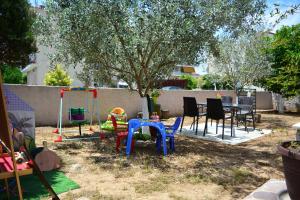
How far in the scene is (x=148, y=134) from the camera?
25.0ft

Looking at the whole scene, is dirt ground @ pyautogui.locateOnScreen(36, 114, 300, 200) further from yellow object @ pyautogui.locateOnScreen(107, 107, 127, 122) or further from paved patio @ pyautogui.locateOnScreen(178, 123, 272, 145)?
yellow object @ pyautogui.locateOnScreen(107, 107, 127, 122)

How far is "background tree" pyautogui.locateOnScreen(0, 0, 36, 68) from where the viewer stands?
7.04 m

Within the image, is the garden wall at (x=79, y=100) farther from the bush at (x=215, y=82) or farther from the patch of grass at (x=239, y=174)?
the patch of grass at (x=239, y=174)

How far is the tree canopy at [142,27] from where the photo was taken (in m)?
6.31

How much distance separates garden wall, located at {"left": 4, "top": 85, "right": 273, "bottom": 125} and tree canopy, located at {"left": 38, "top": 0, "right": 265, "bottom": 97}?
10.3 feet

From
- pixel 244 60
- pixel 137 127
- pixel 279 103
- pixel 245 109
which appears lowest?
pixel 137 127

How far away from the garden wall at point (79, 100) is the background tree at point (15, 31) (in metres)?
2.43

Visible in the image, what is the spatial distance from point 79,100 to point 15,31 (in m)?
4.46

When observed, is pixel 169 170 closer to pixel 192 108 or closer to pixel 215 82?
pixel 192 108

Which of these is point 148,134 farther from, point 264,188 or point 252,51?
point 252,51

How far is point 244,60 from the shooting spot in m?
16.4

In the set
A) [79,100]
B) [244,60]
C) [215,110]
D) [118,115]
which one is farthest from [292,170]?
[244,60]

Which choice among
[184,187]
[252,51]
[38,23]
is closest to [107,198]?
[184,187]

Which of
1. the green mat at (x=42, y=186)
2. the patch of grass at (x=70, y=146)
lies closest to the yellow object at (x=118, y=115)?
the patch of grass at (x=70, y=146)
